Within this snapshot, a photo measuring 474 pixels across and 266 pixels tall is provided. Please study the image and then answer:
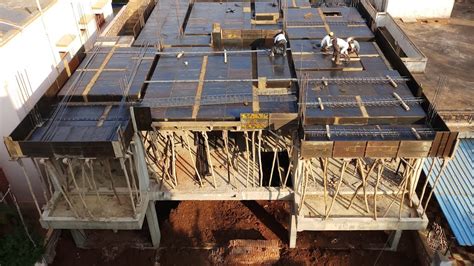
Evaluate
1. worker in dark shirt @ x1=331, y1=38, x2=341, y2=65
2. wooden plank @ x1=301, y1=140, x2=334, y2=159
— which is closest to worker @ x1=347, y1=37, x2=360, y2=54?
worker in dark shirt @ x1=331, y1=38, x2=341, y2=65

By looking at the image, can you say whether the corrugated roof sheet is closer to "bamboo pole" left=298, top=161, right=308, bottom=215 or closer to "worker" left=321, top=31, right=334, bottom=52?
"bamboo pole" left=298, top=161, right=308, bottom=215

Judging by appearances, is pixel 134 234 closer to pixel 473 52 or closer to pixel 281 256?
pixel 281 256

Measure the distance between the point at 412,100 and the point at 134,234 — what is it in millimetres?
17443

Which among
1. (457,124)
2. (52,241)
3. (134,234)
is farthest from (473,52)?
(52,241)

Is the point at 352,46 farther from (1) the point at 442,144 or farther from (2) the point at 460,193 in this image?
(2) the point at 460,193

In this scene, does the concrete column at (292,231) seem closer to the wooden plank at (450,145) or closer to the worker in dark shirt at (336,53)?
the wooden plank at (450,145)

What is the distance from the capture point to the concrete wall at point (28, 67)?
2142 cm

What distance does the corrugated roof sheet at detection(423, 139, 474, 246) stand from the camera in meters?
21.3

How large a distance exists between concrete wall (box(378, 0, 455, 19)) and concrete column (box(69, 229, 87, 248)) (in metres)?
28.8

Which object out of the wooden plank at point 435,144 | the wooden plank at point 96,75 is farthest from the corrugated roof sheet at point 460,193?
the wooden plank at point 96,75

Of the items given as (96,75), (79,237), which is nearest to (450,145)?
(96,75)

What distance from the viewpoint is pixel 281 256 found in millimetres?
22750

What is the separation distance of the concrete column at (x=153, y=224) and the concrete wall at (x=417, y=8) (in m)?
25.2

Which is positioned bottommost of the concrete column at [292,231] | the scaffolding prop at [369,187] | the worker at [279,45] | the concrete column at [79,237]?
the concrete column at [79,237]
